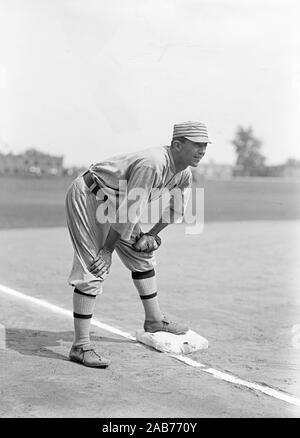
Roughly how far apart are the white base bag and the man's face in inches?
36.5

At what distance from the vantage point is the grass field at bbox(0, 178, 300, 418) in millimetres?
2934

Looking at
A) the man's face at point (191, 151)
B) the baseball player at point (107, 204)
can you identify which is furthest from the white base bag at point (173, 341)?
the man's face at point (191, 151)

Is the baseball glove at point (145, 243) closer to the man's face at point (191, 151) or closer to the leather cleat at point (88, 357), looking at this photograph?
the man's face at point (191, 151)

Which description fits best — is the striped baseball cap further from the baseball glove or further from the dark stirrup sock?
the dark stirrup sock

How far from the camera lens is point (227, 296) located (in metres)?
5.47

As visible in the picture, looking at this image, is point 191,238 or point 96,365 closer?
point 96,365

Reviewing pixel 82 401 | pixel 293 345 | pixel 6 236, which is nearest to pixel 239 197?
pixel 6 236

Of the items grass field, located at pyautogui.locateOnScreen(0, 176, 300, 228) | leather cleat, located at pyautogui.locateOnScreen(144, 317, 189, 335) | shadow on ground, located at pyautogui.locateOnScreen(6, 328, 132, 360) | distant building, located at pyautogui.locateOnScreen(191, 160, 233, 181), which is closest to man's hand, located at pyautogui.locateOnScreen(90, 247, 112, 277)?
shadow on ground, located at pyautogui.locateOnScreen(6, 328, 132, 360)

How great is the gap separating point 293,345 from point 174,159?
1.35 metres

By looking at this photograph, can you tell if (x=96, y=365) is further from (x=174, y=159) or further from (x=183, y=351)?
(x=174, y=159)

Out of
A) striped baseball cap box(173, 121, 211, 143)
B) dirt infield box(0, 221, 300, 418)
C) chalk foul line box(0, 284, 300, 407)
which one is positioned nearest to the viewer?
dirt infield box(0, 221, 300, 418)

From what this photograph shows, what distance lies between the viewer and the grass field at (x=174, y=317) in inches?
115

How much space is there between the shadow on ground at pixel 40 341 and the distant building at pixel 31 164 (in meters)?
7.47

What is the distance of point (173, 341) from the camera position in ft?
12.3
